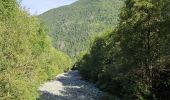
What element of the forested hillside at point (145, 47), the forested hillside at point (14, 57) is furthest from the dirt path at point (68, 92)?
the forested hillside at point (145, 47)

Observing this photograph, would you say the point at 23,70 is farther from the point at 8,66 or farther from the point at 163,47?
the point at 163,47

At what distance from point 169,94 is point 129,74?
16.2 feet

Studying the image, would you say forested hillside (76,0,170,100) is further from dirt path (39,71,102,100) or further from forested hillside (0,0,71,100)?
dirt path (39,71,102,100)

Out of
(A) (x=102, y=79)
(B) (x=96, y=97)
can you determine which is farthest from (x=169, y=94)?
(A) (x=102, y=79)

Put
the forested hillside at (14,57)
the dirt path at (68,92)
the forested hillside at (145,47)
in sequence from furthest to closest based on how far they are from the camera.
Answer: the dirt path at (68,92) → the forested hillside at (145,47) → the forested hillside at (14,57)

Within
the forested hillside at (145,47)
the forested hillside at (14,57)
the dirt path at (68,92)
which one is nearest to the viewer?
the forested hillside at (14,57)

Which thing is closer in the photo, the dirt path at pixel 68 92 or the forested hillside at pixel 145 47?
the forested hillside at pixel 145 47

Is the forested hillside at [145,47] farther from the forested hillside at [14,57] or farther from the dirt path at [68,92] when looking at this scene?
the dirt path at [68,92]

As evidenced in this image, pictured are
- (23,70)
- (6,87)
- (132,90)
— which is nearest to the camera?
(6,87)

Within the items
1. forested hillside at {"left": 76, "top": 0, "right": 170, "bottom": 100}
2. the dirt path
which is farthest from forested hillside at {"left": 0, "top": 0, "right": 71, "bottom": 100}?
the dirt path

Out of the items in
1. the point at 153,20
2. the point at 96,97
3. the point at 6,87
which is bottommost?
the point at 96,97

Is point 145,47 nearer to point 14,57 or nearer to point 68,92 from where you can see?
point 14,57

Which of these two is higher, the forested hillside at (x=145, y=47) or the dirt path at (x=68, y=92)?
the forested hillside at (x=145, y=47)

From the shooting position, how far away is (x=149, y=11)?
141 feet
